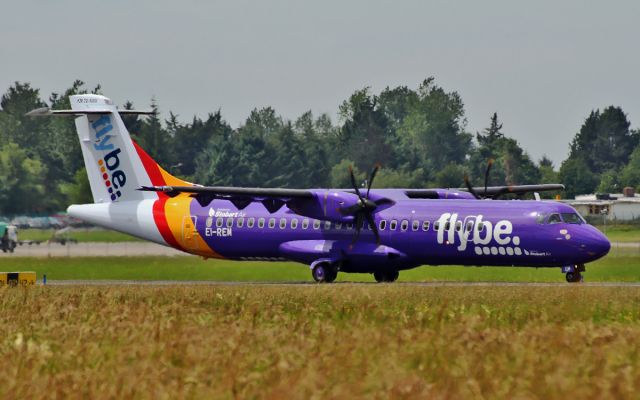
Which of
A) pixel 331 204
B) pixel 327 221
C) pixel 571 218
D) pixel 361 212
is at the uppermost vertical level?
pixel 331 204

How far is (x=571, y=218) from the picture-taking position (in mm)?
34031

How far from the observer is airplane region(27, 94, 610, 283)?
33.9 metres

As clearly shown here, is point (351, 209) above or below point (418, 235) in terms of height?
above

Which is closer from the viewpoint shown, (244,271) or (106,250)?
(244,271)

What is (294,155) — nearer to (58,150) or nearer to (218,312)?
(58,150)

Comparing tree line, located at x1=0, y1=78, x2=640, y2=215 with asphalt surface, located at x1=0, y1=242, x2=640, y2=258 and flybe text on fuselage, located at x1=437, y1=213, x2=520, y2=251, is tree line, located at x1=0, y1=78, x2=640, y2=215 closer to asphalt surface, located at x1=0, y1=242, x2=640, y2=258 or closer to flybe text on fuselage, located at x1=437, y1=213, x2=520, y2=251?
asphalt surface, located at x1=0, y1=242, x2=640, y2=258

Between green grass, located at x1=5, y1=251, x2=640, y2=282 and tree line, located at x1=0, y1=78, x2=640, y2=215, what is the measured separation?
24648mm

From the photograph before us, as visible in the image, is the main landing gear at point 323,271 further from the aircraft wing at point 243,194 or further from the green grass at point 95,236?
the green grass at point 95,236

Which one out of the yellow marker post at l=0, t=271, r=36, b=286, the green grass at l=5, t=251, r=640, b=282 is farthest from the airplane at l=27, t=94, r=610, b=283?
the yellow marker post at l=0, t=271, r=36, b=286

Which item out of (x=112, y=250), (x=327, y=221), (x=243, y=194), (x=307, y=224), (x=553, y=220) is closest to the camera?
(x=553, y=220)

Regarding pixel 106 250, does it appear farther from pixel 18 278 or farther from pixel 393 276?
pixel 18 278

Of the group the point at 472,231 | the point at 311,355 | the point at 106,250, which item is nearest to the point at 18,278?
the point at 472,231

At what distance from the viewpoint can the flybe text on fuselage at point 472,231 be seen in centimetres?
3384

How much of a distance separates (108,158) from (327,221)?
9013mm
